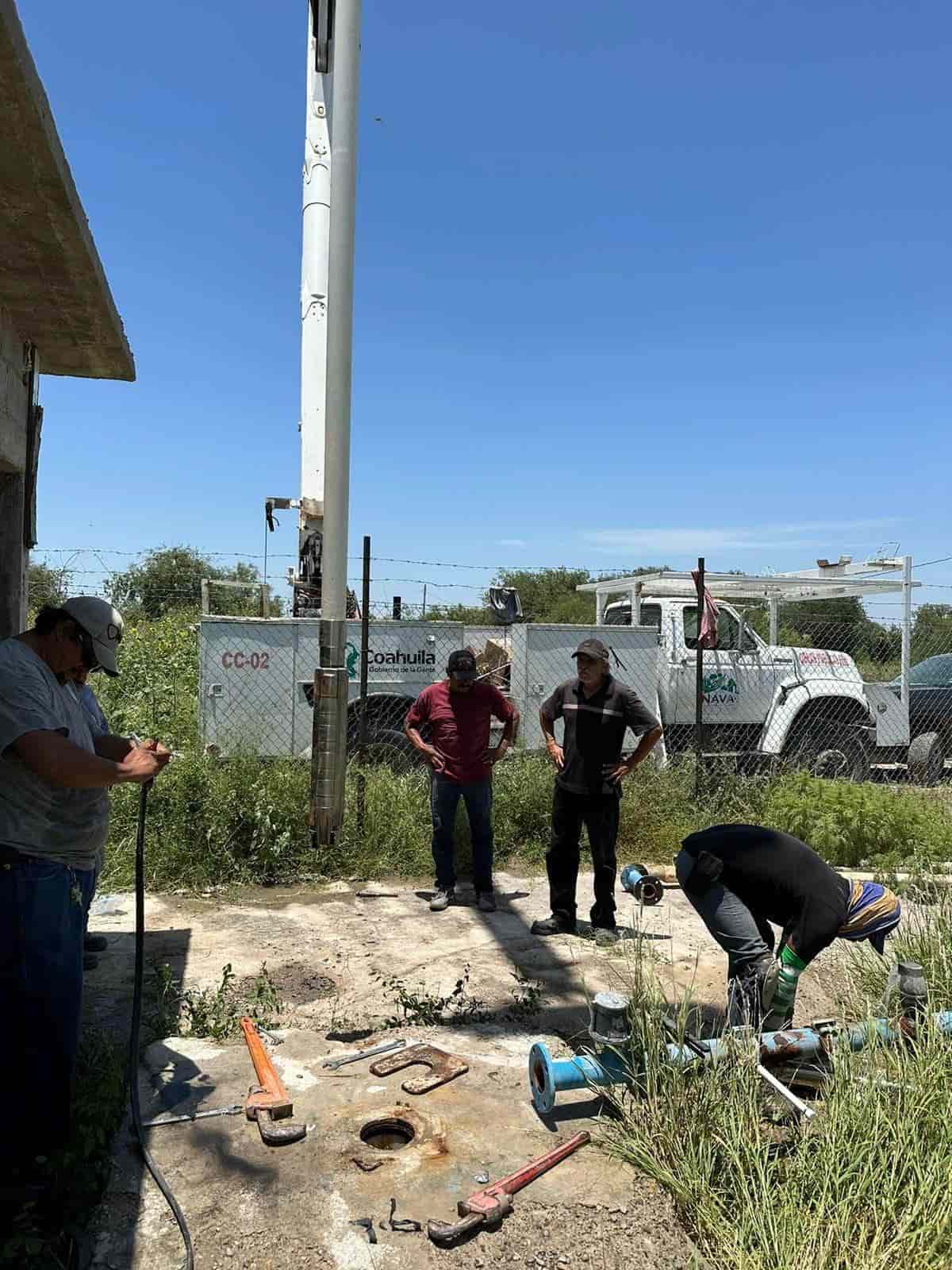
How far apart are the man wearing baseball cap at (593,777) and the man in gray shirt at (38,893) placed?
316 centimetres

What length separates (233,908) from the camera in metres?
5.91

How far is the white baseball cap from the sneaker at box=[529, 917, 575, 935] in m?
3.31

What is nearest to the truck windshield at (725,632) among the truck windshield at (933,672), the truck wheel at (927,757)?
the truck wheel at (927,757)

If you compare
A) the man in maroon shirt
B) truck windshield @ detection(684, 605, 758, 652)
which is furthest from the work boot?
truck windshield @ detection(684, 605, 758, 652)

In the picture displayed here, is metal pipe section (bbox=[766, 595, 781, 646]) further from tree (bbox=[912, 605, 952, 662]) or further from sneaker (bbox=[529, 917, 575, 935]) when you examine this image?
sneaker (bbox=[529, 917, 575, 935])

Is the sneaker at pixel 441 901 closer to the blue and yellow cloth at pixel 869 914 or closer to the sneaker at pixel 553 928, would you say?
the sneaker at pixel 553 928

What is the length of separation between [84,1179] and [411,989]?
1988 millimetres

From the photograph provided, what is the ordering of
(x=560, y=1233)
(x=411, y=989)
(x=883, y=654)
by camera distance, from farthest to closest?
(x=883, y=654) → (x=411, y=989) → (x=560, y=1233)

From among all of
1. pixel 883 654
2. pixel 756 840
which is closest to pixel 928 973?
pixel 756 840

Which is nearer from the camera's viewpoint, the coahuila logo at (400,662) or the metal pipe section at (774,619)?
the coahuila logo at (400,662)

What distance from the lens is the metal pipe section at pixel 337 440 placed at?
19.8ft

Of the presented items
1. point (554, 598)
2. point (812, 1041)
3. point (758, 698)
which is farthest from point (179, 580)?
point (812, 1041)

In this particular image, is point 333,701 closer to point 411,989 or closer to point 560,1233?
point 411,989

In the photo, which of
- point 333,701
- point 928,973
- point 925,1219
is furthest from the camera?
point 333,701
